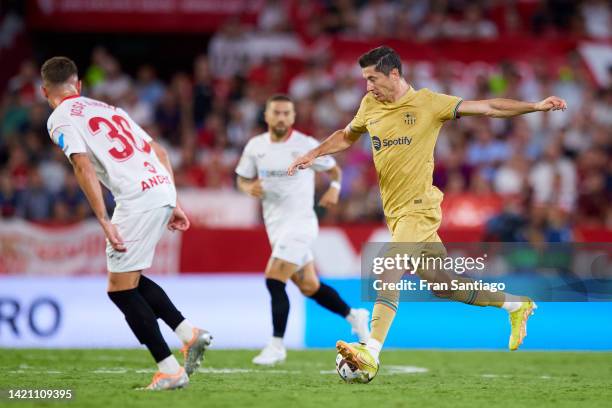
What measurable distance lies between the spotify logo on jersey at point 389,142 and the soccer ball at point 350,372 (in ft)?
5.49

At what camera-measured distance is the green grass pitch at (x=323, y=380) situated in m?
6.82

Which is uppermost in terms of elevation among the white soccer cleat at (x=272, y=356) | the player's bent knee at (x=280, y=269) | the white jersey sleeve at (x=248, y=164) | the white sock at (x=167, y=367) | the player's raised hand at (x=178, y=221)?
the white jersey sleeve at (x=248, y=164)

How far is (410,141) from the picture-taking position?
26.2ft

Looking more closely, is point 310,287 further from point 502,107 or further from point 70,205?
point 70,205

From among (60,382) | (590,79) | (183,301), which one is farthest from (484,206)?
(60,382)

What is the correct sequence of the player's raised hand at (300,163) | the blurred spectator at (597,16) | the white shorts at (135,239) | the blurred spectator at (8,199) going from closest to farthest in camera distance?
the white shorts at (135,239) < the player's raised hand at (300,163) < the blurred spectator at (8,199) < the blurred spectator at (597,16)

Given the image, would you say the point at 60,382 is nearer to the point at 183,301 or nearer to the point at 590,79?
the point at 183,301

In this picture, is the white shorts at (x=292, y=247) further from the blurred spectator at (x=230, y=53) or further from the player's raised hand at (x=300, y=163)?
the blurred spectator at (x=230, y=53)

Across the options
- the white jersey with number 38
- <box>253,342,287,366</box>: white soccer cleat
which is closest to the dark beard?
<box>253,342,287,366</box>: white soccer cleat

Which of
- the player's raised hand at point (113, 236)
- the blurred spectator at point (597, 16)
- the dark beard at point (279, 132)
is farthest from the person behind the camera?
the blurred spectator at point (597, 16)

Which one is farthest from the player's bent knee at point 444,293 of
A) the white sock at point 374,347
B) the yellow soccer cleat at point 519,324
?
the white sock at point 374,347

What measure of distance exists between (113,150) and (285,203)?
→ 10.5 feet

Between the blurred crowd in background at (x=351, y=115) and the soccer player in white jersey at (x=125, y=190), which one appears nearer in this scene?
the soccer player in white jersey at (x=125, y=190)

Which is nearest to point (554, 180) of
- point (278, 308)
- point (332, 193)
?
point (332, 193)
